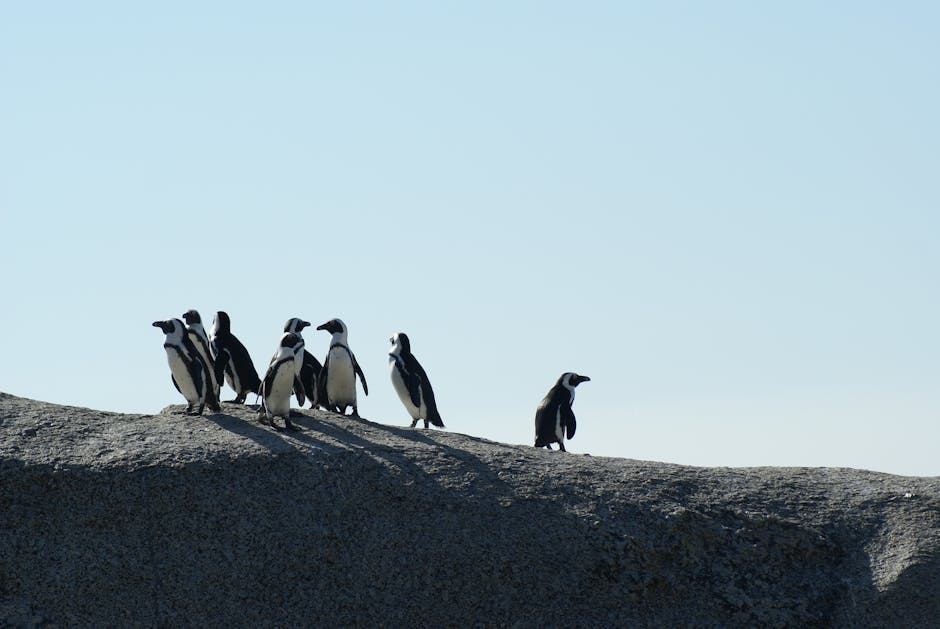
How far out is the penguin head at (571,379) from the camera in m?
21.1

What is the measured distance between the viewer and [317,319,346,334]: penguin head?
18484 millimetres

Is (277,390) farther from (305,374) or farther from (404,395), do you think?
(404,395)

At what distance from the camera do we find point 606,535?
1455 cm

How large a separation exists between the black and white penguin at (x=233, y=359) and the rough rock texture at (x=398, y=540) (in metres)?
2.77

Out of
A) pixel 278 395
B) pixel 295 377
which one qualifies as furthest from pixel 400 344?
pixel 278 395

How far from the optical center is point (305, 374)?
61.7 ft

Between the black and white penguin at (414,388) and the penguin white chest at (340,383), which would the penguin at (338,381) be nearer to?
the penguin white chest at (340,383)

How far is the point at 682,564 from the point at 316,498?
3943mm

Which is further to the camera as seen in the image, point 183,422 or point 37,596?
point 183,422

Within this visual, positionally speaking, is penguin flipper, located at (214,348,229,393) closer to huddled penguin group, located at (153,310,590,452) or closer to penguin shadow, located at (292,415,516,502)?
huddled penguin group, located at (153,310,590,452)

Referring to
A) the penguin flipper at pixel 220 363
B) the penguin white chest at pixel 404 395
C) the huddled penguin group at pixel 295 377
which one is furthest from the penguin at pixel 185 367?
the penguin white chest at pixel 404 395

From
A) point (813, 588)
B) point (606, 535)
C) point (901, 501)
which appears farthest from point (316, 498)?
point (901, 501)

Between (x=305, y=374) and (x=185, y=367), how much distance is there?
9.10ft

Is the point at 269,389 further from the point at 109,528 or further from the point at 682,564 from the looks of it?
the point at 682,564
